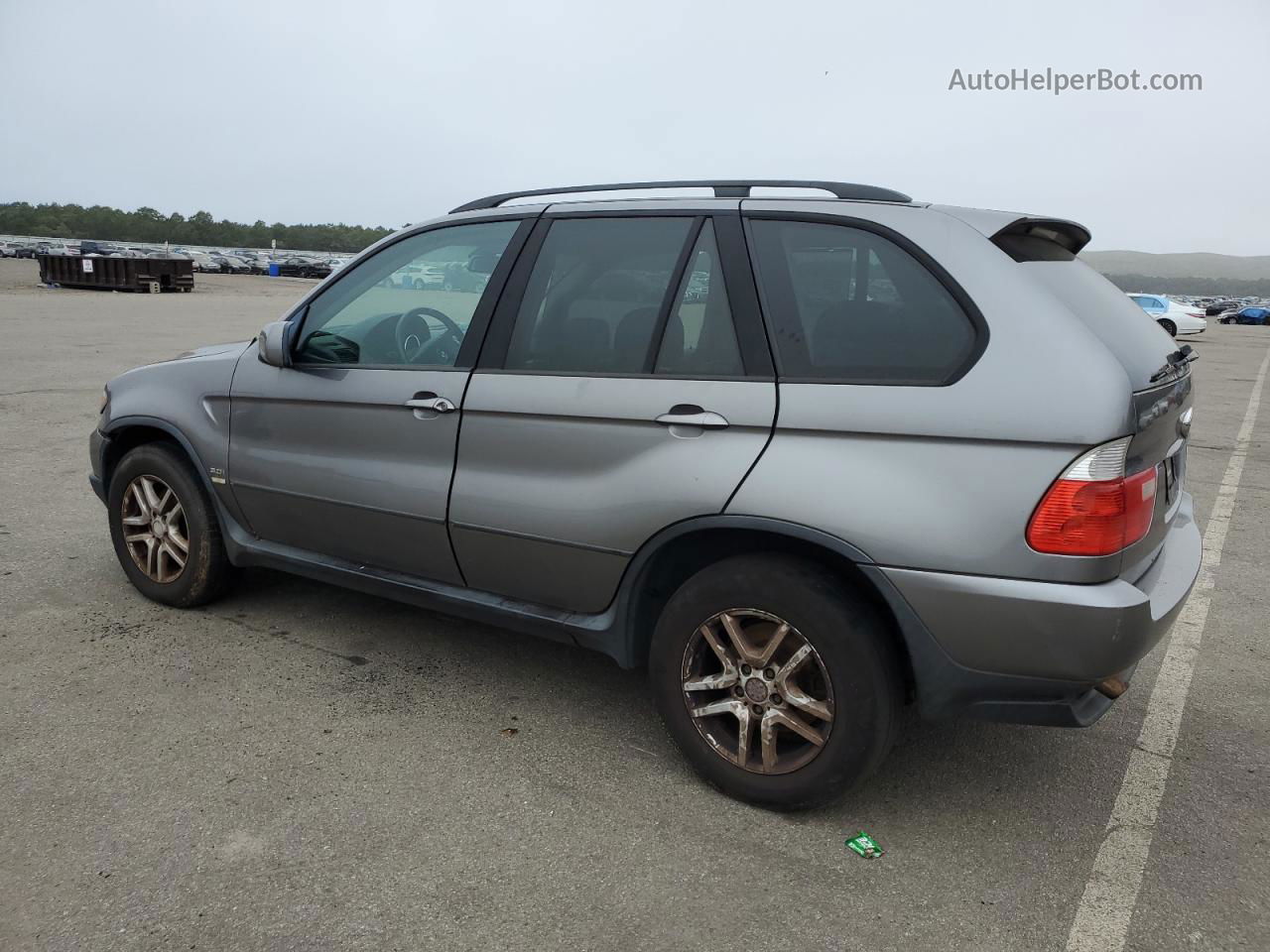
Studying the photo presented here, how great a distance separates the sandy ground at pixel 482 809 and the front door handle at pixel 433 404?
3.53 ft

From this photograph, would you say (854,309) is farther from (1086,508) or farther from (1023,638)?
(1023,638)

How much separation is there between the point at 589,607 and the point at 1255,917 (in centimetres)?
199

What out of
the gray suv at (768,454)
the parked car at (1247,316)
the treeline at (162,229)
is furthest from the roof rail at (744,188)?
the treeline at (162,229)

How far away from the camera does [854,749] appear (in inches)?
110

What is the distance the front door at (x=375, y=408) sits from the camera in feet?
11.7

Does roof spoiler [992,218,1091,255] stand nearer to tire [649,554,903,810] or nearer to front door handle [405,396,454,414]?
tire [649,554,903,810]

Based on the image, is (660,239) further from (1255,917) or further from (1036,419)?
(1255,917)

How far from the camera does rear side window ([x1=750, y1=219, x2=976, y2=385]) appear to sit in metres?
2.73

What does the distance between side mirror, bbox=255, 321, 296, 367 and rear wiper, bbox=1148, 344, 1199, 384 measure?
9.87 feet

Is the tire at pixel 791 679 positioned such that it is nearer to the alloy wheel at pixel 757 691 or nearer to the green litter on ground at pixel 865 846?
the alloy wheel at pixel 757 691

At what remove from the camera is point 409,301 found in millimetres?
3885

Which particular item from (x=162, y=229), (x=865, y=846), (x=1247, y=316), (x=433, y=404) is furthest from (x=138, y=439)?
(x=162, y=229)

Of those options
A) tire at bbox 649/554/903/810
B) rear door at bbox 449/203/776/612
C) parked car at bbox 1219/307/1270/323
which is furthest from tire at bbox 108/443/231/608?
parked car at bbox 1219/307/1270/323

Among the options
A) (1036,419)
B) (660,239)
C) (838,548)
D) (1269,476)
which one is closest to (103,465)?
(660,239)
